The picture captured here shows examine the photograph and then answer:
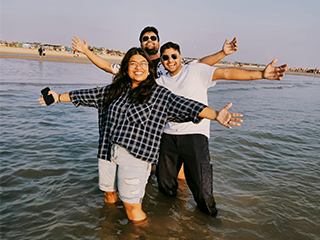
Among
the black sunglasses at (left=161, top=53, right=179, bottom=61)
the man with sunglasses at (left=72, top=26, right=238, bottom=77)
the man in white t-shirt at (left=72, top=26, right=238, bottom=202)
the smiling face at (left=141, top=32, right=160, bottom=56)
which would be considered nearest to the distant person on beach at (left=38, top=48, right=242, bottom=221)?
the man in white t-shirt at (left=72, top=26, right=238, bottom=202)

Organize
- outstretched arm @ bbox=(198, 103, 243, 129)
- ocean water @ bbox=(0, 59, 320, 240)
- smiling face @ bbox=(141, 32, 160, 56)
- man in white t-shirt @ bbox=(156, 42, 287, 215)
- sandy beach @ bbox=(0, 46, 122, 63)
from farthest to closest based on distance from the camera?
sandy beach @ bbox=(0, 46, 122, 63) < smiling face @ bbox=(141, 32, 160, 56) < man in white t-shirt @ bbox=(156, 42, 287, 215) < ocean water @ bbox=(0, 59, 320, 240) < outstretched arm @ bbox=(198, 103, 243, 129)

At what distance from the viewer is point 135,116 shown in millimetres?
2732

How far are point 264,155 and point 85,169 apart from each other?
428cm

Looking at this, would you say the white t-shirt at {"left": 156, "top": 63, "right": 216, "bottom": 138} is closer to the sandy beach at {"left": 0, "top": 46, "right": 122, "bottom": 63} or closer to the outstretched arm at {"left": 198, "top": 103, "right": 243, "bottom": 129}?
the outstretched arm at {"left": 198, "top": 103, "right": 243, "bottom": 129}

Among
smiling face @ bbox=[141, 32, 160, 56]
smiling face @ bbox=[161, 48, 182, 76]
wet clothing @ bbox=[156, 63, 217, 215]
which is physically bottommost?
wet clothing @ bbox=[156, 63, 217, 215]

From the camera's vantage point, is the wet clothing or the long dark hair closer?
the long dark hair

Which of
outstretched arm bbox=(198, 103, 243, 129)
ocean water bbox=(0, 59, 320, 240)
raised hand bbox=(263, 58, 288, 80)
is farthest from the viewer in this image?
ocean water bbox=(0, 59, 320, 240)

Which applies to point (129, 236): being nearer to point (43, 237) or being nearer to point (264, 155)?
point (43, 237)

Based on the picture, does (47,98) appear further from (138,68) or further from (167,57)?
(167,57)

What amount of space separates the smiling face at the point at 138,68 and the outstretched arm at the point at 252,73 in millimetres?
1000

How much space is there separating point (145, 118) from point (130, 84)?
1.71 feet

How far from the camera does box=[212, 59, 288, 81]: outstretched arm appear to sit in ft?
8.67

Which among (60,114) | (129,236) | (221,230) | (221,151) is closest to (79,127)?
(60,114)

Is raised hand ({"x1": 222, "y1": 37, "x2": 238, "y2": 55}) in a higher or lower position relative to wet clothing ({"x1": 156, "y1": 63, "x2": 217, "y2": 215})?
higher
